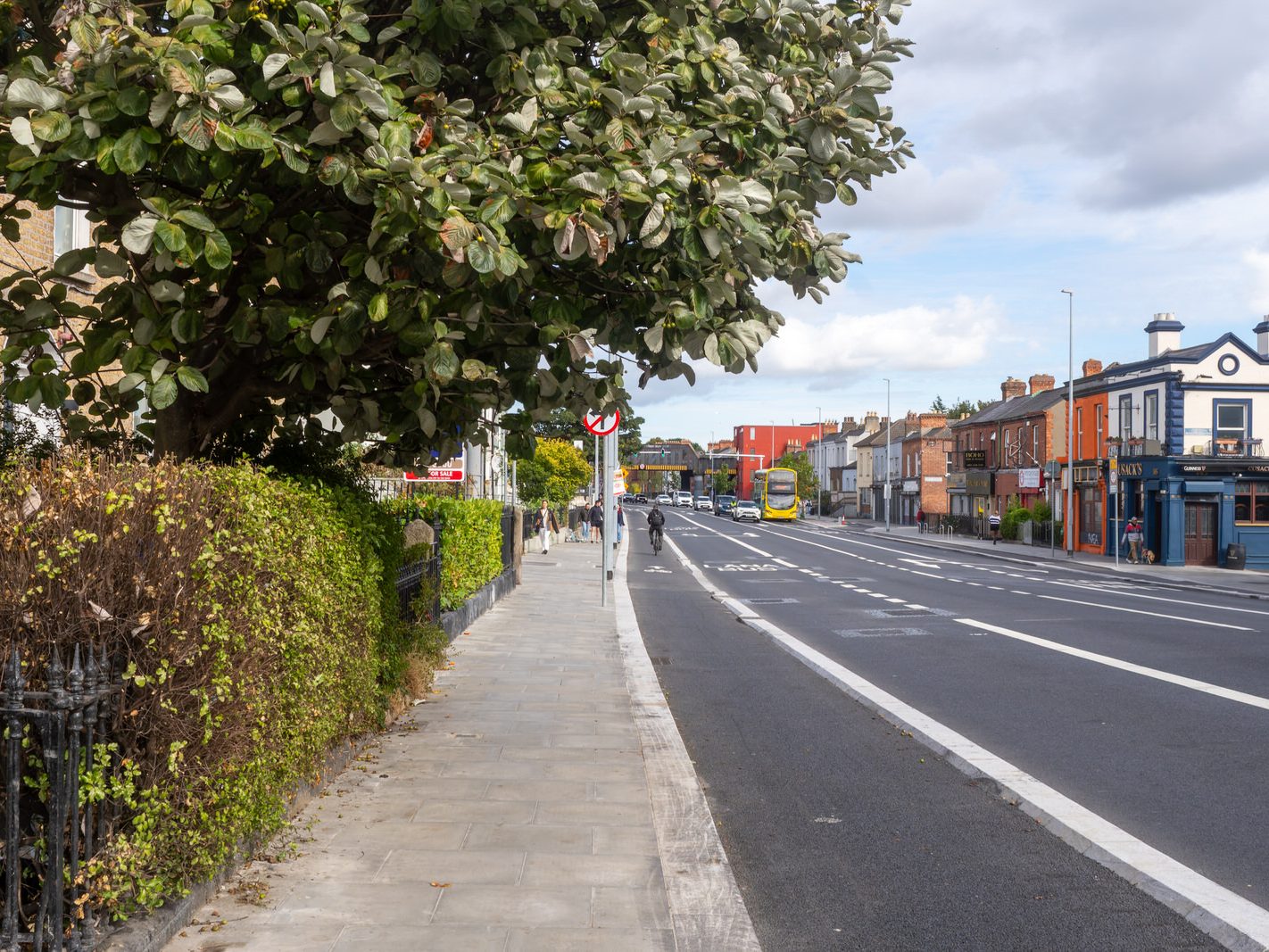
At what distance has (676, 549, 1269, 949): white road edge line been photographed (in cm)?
502

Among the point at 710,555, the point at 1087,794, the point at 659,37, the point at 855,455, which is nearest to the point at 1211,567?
the point at 710,555

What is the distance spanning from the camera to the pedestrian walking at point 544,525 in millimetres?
37781

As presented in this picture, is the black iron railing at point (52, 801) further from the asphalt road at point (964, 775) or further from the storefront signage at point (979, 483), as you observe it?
the storefront signage at point (979, 483)

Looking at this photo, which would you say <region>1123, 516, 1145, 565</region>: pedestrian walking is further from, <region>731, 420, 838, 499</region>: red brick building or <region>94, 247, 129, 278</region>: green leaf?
<region>731, 420, 838, 499</region>: red brick building

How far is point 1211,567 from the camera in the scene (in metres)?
43.3

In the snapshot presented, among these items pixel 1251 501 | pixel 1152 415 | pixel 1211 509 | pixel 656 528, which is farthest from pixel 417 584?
pixel 1152 415

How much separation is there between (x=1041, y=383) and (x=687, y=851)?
69.9 m

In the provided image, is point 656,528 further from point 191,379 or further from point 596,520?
point 191,379

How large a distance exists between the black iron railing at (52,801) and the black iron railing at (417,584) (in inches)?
206

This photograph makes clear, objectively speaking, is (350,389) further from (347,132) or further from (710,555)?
(710,555)

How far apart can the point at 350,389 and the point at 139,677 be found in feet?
9.73

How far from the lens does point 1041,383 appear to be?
70875 millimetres

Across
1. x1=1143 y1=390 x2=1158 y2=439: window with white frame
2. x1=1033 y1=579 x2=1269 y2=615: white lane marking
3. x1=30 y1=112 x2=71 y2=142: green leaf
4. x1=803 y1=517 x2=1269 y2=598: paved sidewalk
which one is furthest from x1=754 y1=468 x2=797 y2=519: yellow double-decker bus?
x1=30 y1=112 x2=71 y2=142: green leaf

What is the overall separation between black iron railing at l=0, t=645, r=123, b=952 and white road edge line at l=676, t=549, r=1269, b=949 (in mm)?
4445
